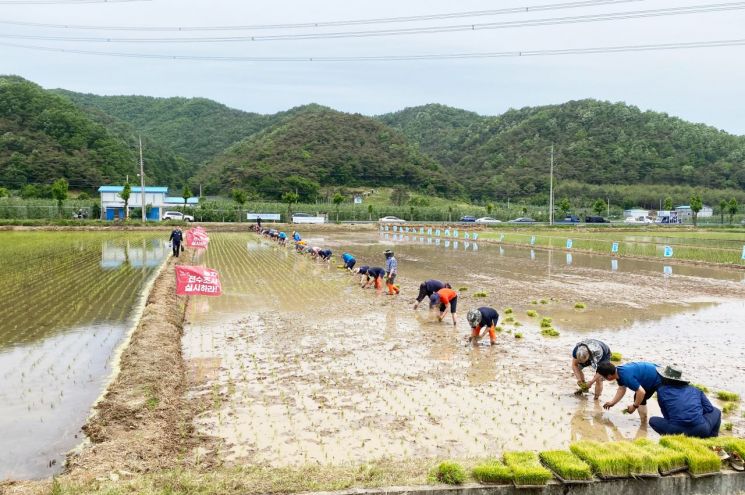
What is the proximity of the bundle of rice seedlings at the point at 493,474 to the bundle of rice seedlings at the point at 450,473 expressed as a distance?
12cm

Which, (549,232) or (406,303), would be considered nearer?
(406,303)

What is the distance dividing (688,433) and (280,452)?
422 cm

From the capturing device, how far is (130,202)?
197 feet

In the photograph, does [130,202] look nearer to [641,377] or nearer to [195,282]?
[195,282]

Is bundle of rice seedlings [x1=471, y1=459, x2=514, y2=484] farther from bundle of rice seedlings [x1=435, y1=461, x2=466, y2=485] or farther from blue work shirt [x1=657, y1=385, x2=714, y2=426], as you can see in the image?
blue work shirt [x1=657, y1=385, x2=714, y2=426]

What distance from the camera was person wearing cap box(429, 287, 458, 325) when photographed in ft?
39.0

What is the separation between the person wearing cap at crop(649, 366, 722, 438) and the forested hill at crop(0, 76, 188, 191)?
70.5 metres

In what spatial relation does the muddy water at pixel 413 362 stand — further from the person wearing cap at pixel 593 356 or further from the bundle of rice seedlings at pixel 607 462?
the bundle of rice seedlings at pixel 607 462

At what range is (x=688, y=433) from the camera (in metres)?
5.94

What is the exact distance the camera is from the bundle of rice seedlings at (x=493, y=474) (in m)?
4.86

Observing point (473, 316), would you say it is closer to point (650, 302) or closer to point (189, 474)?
point (189, 474)

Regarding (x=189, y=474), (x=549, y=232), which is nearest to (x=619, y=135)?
(x=549, y=232)

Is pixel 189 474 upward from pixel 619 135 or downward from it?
downward

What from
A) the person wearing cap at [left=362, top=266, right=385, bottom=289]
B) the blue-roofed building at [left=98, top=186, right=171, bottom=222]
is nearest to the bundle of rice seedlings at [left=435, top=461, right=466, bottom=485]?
the person wearing cap at [left=362, top=266, right=385, bottom=289]
